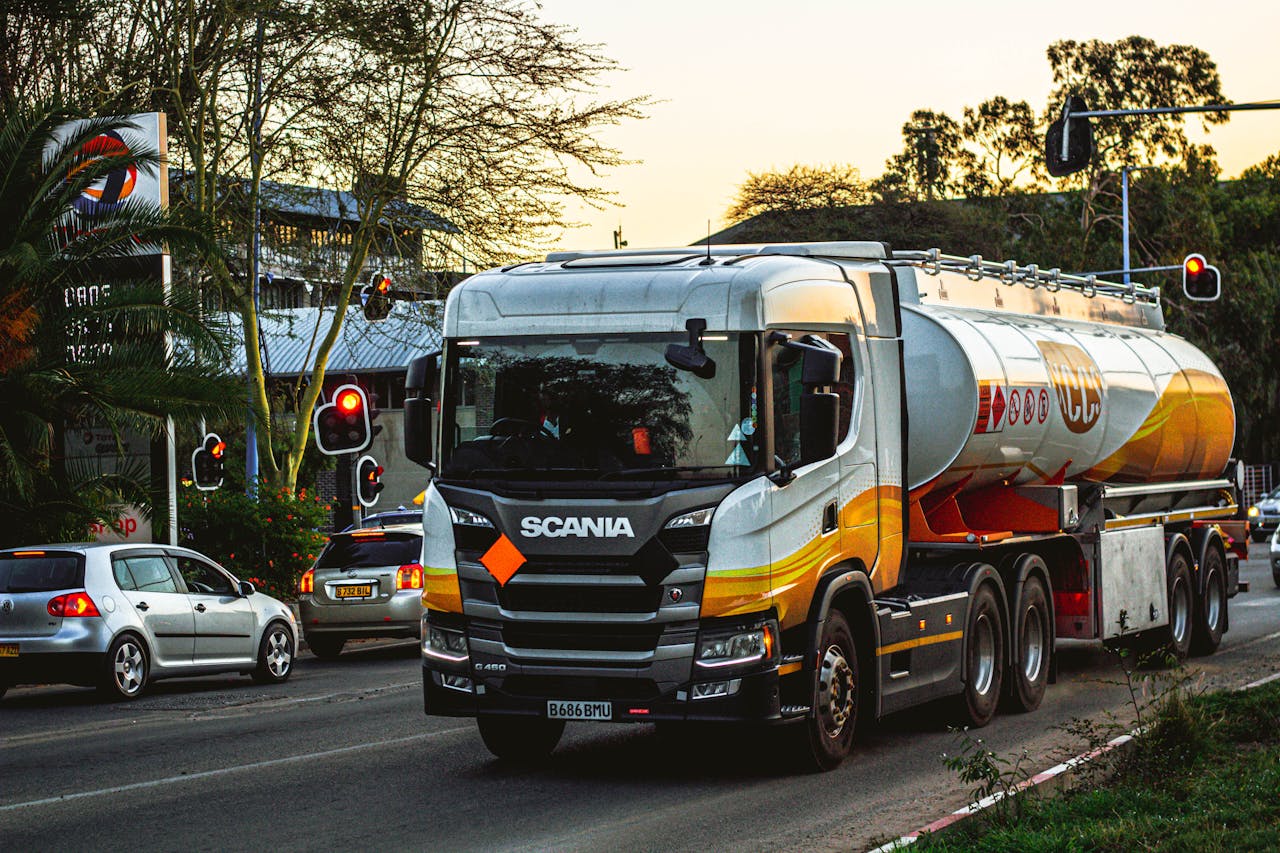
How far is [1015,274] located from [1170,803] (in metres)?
7.45

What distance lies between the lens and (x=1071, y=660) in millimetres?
18172

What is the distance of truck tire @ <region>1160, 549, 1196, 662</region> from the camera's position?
17.7 meters

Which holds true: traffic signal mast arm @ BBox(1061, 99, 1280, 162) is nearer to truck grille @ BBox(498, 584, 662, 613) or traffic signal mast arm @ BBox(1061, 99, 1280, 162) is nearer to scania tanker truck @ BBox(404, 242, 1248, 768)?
scania tanker truck @ BBox(404, 242, 1248, 768)

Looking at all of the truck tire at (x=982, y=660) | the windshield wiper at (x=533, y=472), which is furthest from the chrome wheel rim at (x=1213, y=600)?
the windshield wiper at (x=533, y=472)

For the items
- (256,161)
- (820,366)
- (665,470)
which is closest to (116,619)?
(665,470)

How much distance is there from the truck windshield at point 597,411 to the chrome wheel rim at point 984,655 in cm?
382

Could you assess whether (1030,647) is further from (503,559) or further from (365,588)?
(365,588)

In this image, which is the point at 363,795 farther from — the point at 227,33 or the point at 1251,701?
the point at 227,33

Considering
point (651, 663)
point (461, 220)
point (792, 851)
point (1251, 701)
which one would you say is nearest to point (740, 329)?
point (651, 663)

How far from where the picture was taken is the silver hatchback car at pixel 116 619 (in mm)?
16266

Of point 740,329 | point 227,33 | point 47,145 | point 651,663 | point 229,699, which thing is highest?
point 227,33

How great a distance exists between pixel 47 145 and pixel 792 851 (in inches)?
579

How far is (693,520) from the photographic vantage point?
9.81 m

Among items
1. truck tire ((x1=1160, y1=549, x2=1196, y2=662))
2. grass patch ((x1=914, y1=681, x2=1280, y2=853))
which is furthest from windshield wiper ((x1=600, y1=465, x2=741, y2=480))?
truck tire ((x1=1160, y1=549, x2=1196, y2=662))
